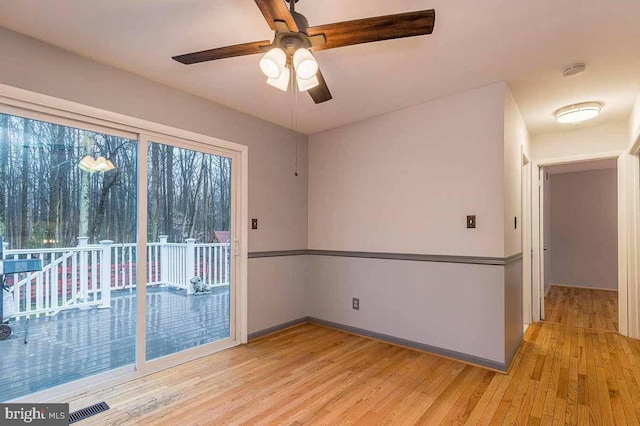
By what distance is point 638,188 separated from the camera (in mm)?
3422

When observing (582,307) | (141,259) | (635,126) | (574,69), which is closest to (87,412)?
(141,259)

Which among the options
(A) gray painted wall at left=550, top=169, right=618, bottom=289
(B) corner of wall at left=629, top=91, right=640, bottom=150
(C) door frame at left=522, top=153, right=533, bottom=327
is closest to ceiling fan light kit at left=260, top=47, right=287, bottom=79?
(B) corner of wall at left=629, top=91, right=640, bottom=150

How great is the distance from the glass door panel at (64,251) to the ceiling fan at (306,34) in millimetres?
1470

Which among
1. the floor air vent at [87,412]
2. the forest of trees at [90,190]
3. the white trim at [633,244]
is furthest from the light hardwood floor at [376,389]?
the forest of trees at [90,190]

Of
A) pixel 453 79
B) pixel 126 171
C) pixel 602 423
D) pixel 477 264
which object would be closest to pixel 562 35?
pixel 453 79

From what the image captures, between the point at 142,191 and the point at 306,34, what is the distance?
1885 millimetres

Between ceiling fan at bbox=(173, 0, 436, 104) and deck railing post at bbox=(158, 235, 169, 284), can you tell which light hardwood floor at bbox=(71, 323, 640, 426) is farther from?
ceiling fan at bbox=(173, 0, 436, 104)

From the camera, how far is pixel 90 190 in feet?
7.98

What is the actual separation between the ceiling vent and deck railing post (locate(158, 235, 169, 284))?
3506mm

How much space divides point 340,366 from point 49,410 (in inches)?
79.4

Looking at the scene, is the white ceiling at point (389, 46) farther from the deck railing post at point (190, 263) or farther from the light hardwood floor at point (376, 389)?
the light hardwood floor at point (376, 389)

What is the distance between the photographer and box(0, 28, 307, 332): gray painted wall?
2.09m

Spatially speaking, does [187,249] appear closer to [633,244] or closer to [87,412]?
[87,412]

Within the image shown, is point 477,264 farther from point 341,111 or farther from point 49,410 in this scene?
point 49,410
